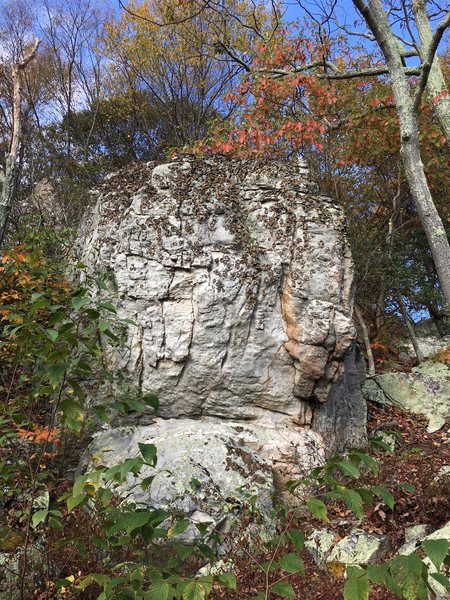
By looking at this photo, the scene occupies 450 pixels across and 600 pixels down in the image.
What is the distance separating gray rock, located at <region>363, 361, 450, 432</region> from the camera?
24.2 feet

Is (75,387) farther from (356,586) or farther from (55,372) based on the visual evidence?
(356,586)

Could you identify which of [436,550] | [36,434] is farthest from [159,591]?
[36,434]

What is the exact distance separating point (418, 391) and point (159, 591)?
725 centimetres

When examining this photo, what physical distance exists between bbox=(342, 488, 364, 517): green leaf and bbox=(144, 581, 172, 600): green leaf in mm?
636

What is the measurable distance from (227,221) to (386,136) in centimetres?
600

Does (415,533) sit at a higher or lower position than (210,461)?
lower

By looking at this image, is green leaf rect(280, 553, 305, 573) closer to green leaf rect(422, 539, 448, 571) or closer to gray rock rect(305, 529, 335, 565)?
green leaf rect(422, 539, 448, 571)

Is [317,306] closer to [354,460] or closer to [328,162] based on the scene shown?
[354,460]

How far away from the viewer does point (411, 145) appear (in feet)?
17.0

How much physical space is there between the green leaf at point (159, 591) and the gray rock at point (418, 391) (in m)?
6.65

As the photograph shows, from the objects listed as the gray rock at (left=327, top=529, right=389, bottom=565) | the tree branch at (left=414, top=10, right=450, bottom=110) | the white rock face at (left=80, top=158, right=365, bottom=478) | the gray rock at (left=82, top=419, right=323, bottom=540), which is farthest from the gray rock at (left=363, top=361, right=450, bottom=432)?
the tree branch at (left=414, top=10, right=450, bottom=110)

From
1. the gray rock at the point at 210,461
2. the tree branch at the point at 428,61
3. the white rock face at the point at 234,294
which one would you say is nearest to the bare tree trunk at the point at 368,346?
the white rock face at the point at 234,294

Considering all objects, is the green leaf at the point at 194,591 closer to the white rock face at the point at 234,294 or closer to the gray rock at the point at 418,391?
the white rock face at the point at 234,294

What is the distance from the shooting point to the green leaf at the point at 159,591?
134cm
